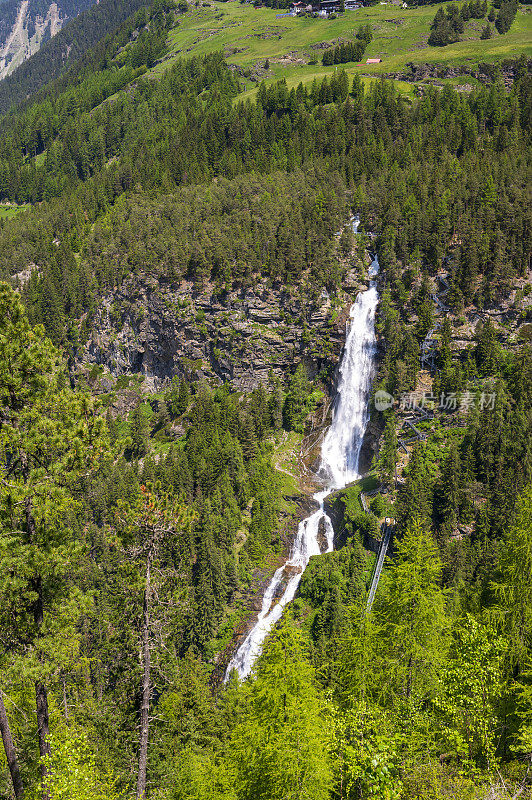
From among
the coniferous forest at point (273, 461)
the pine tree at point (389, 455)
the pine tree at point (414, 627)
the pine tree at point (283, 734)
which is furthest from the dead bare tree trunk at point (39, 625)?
the pine tree at point (389, 455)

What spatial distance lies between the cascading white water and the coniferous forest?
1.87m

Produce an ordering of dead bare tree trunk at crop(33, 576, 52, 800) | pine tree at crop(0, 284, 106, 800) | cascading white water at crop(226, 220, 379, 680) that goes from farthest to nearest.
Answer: cascading white water at crop(226, 220, 379, 680) → dead bare tree trunk at crop(33, 576, 52, 800) → pine tree at crop(0, 284, 106, 800)

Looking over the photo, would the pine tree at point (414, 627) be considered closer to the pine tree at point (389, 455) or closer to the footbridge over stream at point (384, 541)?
the footbridge over stream at point (384, 541)

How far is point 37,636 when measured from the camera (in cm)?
2322

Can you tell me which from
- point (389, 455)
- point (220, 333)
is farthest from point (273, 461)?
point (220, 333)

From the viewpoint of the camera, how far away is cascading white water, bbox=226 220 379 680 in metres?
90.1

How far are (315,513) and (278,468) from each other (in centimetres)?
1177

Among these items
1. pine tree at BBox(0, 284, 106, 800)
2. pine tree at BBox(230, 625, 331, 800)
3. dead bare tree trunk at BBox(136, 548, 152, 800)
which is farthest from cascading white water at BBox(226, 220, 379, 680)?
pine tree at BBox(0, 284, 106, 800)

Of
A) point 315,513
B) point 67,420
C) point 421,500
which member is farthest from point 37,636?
point 315,513

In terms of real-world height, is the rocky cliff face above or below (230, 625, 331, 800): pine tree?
below

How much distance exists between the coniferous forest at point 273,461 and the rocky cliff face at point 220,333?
2.11ft

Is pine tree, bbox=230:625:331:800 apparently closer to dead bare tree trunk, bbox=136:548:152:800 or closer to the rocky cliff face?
dead bare tree trunk, bbox=136:548:152:800

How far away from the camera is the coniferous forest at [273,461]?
928 inches

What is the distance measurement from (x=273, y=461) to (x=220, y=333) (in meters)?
32.2
